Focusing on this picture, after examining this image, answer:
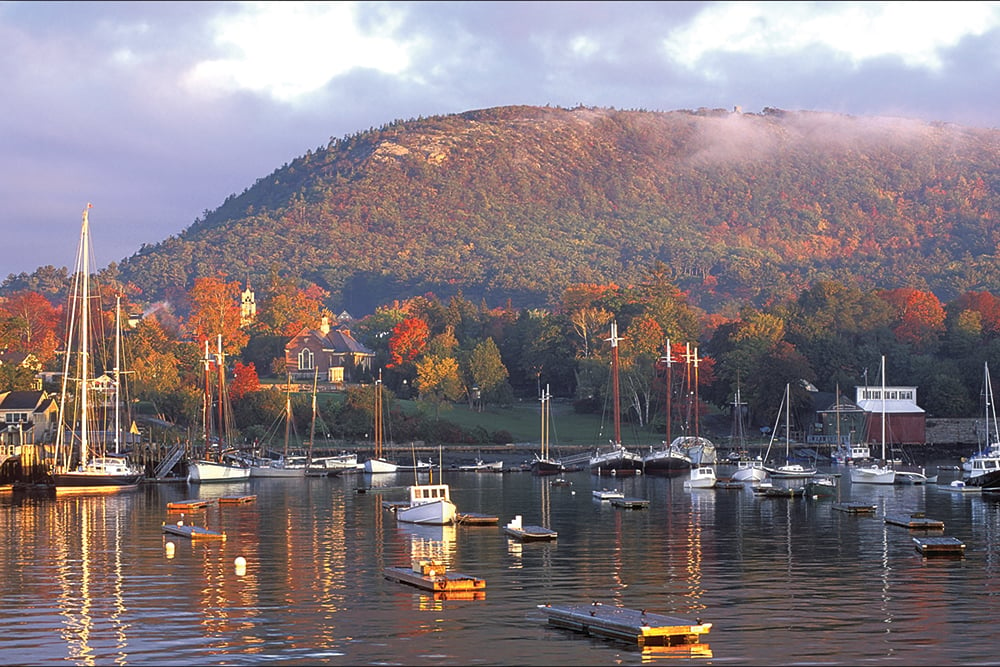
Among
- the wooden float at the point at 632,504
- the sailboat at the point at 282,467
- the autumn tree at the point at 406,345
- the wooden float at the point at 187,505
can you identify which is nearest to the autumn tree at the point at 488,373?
the autumn tree at the point at 406,345

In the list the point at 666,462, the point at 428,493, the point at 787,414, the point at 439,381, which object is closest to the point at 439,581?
the point at 428,493

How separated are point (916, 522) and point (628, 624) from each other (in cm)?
3900

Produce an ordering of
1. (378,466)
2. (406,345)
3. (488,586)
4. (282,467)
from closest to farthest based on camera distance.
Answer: (488,586) < (282,467) < (378,466) < (406,345)

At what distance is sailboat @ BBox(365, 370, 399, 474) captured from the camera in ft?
441

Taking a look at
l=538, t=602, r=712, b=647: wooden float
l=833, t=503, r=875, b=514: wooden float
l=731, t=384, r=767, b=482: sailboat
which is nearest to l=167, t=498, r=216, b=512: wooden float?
l=833, t=503, r=875, b=514: wooden float

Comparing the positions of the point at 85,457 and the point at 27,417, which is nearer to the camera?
the point at 85,457

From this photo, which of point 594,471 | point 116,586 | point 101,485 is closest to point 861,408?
point 594,471

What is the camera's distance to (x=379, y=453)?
479 feet

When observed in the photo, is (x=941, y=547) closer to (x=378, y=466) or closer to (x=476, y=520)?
(x=476, y=520)

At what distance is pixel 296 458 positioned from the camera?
5330 inches

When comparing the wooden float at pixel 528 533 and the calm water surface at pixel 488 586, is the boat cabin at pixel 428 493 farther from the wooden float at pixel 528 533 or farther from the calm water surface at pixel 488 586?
the wooden float at pixel 528 533

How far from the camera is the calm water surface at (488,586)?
4016 centimetres

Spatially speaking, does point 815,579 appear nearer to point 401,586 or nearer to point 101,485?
point 401,586

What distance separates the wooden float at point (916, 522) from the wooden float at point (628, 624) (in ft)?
118
